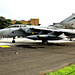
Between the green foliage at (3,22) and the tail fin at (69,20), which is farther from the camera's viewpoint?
the green foliage at (3,22)

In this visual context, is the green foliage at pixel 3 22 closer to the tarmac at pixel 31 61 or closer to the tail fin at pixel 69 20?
the tail fin at pixel 69 20

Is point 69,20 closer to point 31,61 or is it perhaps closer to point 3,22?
point 31,61

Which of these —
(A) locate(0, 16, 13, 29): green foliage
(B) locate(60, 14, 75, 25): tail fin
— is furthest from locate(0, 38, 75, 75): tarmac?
(A) locate(0, 16, 13, 29): green foliage

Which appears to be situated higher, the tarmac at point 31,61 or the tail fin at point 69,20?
the tail fin at point 69,20

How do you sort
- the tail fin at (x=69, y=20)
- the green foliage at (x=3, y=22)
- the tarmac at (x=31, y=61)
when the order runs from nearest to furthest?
the tarmac at (x=31, y=61) < the tail fin at (x=69, y=20) < the green foliage at (x=3, y=22)

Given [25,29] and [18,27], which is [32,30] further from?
[18,27]

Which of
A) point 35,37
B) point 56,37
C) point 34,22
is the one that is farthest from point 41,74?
point 34,22

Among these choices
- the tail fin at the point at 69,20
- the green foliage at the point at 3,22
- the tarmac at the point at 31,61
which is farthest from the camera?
the green foliage at the point at 3,22

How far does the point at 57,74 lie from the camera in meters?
5.11

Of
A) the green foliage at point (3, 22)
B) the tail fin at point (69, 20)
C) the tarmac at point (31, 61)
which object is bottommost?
the tarmac at point (31, 61)

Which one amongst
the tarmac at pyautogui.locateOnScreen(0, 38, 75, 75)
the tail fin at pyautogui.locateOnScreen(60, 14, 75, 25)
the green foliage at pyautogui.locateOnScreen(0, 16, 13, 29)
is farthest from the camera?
the green foliage at pyautogui.locateOnScreen(0, 16, 13, 29)

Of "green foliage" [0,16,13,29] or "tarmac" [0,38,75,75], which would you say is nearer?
"tarmac" [0,38,75,75]

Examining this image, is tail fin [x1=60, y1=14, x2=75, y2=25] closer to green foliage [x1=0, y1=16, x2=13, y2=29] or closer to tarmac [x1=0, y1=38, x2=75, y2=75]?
tarmac [x1=0, y1=38, x2=75, y2=75]

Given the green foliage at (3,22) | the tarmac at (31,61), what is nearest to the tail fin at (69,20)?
the tarmac at (31,61)
